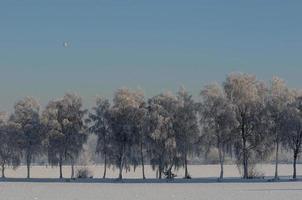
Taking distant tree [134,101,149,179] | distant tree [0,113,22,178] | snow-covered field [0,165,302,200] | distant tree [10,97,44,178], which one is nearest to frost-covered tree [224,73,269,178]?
distant tree [134,101,149,179]

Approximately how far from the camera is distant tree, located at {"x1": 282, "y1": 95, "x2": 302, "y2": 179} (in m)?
92.2

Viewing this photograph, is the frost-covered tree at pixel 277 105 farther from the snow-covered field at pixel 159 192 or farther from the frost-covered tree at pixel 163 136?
the snow-covered field at pixel 159 192

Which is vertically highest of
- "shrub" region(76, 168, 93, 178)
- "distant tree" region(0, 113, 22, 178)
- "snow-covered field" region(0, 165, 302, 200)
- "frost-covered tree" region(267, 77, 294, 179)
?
"frost-covered tree" region(267, 77, 294, 179)

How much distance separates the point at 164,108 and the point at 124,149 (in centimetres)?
790

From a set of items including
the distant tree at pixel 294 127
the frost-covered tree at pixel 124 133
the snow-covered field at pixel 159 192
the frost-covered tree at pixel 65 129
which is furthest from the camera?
the frost-covered tree at pixel 65 129

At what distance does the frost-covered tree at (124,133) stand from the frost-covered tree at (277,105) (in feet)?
59.5

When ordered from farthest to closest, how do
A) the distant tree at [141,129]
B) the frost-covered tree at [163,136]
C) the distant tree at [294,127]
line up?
the distant tree at [141,129], the frost-covered tree at [163,136], the distant tree at [294,127]

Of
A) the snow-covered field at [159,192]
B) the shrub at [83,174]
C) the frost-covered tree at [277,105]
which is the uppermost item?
the frost-covered tree at [277,105]

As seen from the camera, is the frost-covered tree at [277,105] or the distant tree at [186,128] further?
the distant tree at [186,128]

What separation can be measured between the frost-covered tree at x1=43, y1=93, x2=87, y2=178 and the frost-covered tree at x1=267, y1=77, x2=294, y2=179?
27042mm

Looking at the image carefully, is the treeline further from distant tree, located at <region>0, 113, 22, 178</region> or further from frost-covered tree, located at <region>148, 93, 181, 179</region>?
distant tree, located at <region>0, 113, 22, 178</region>

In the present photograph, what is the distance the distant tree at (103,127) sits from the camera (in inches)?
3903

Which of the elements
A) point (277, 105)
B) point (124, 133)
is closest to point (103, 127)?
point (124, 133)

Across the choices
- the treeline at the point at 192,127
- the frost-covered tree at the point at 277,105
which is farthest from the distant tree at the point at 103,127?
the frost-covered tree at the point at 277,105
